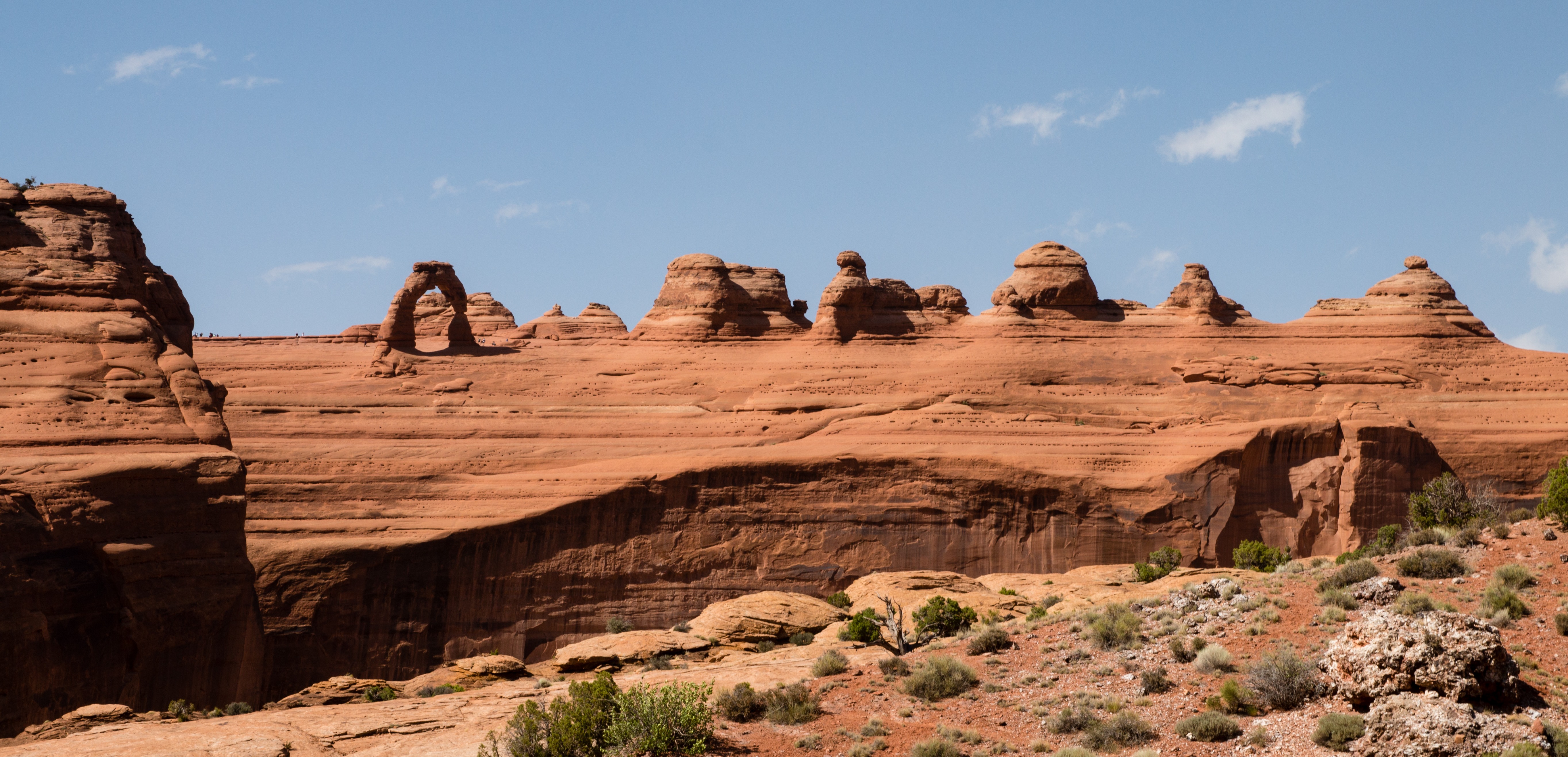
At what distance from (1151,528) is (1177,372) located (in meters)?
8.42

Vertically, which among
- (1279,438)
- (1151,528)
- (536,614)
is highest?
(1279,438)

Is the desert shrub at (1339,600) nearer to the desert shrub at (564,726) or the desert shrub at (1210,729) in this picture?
the desert shrub at (1210,729)

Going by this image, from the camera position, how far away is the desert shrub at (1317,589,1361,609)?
830 inches

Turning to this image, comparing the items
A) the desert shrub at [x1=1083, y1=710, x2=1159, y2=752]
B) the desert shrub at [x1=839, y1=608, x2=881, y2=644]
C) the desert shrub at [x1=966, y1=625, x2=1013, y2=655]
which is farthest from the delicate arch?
the desert shrub at [x1=1083, y1=710, x2=1159, y2=752]

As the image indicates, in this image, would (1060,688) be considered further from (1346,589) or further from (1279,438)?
(1279,438)

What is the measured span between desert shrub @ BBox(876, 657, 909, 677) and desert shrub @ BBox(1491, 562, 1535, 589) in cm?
919

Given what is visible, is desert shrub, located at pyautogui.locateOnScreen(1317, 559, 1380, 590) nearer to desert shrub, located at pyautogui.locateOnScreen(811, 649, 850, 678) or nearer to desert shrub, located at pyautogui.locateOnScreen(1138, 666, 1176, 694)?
desert shrub, located at pyautogui.locateOnScreen(1138, 666, 1176, 694)

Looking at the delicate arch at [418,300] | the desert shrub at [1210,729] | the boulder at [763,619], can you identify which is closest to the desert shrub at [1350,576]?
the desert shrub at [1210,729]

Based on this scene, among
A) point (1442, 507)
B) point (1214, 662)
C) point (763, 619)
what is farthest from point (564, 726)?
point (1442, 507)

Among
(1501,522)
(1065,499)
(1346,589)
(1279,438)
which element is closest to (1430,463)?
(1279,438)

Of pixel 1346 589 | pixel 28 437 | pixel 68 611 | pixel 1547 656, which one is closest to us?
pixel 1547 656

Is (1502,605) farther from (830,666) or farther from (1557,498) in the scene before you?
(830,666)

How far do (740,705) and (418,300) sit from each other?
32477 mm

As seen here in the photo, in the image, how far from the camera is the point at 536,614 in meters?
37.9
